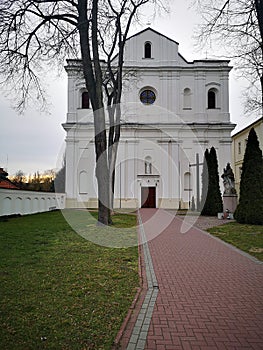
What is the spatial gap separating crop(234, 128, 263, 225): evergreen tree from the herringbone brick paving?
274 inches

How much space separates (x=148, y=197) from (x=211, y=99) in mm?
12932

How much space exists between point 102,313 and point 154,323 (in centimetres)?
70

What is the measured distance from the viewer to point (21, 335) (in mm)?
3789

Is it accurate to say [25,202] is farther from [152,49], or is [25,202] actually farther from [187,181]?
[152,49]

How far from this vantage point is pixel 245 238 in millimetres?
11828

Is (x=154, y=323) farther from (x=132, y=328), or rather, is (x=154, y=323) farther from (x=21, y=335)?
(x=21, y=335)

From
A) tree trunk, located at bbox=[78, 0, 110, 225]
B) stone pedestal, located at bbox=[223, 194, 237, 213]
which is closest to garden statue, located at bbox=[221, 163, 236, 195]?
stone pedestal, located at bbox=[223, 194, 237, 213]

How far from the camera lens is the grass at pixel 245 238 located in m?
9.81

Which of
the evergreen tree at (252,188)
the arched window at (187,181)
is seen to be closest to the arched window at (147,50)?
the arched window at (187,181)

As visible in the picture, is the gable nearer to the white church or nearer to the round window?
the white church

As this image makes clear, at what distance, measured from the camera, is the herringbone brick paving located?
12.8 ft

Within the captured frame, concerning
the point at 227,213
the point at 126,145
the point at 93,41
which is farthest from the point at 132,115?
the point at 93,41

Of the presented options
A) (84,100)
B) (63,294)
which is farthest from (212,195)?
(84,100)

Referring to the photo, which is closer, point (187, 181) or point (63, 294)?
point (63, 294)
